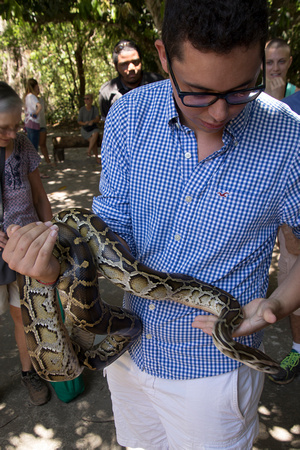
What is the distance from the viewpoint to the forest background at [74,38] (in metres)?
9.22

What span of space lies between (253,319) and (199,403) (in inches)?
20.2

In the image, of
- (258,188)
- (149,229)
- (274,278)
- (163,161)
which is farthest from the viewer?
(274,278)

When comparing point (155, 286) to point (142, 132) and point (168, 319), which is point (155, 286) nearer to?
point (168, 319)

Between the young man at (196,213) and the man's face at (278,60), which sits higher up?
the man's face at (278,60)

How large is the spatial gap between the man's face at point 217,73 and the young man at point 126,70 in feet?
19.3

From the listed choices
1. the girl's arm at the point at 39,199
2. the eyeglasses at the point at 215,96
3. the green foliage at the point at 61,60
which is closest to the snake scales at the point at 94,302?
the eyeglasses at the point at 215,96

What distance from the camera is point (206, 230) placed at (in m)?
1.84

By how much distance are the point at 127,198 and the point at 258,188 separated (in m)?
0.66

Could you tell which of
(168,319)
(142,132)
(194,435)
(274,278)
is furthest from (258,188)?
(274,278)

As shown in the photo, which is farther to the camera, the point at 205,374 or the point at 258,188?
the point at 205,374

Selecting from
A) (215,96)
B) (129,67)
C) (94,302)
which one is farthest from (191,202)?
(129,67)

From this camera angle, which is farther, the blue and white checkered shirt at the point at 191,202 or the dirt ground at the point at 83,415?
the dirt ground at the point at 83,415

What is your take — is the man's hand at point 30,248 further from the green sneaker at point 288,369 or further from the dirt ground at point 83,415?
the green sneaker at point 288,369

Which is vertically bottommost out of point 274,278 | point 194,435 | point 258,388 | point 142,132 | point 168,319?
point 274,278
